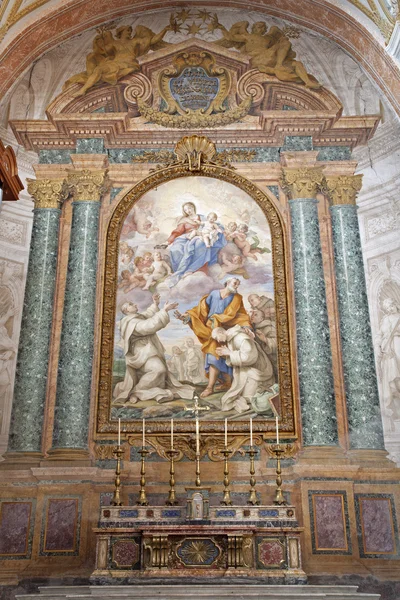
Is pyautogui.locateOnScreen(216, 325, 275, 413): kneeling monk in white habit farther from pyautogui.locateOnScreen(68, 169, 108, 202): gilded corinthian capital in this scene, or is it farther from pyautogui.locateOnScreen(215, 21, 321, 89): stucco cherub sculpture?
pyautogui.locateOnScreen(215, 21, 321, 89): stucco cherub sculpture

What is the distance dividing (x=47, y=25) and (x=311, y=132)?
4.32 meters

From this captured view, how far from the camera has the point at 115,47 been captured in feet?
34.8

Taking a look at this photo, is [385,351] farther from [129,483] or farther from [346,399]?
[129,483]

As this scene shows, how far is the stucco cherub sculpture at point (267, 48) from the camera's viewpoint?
10.4 metres

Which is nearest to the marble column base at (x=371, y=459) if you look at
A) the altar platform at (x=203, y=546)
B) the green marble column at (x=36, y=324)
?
the altar platform at (x=203, y=546)

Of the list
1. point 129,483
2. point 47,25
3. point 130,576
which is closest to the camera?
point 130,576

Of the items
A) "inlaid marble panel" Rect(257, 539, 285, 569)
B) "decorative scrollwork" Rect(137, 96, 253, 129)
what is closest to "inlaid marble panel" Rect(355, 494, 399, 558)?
"inlaid marble panel" Rect(257, 539, 285, 569)

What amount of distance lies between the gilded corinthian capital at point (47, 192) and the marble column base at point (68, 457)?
3633mm

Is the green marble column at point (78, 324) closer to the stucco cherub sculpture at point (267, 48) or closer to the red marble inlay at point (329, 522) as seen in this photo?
the red marble inlay at point (329, 522)

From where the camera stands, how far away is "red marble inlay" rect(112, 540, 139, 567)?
6969 mm

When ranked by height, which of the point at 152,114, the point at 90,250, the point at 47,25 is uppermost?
the point at 47,25

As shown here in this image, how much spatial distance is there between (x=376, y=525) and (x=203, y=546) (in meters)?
2.41

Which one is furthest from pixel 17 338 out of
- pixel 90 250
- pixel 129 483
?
pixel 129 483

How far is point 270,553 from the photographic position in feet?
22.9
